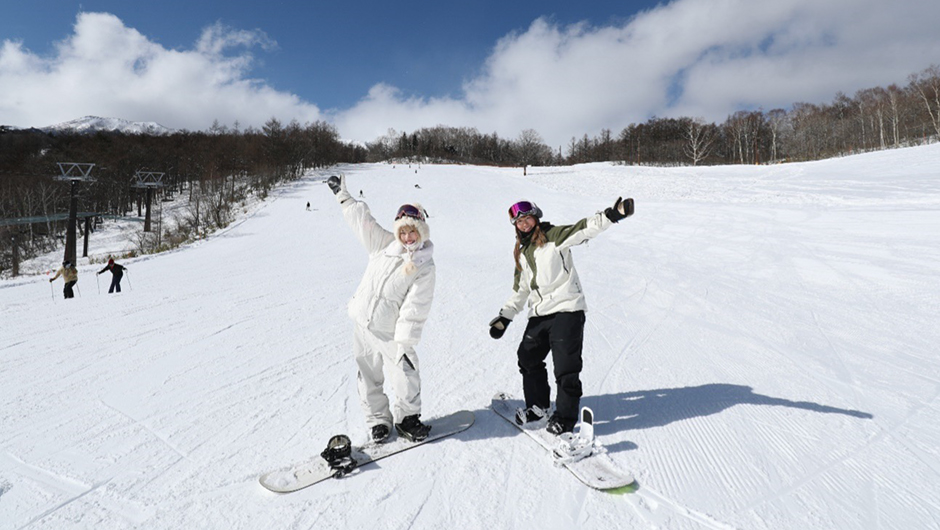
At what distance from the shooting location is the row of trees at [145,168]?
134 feet

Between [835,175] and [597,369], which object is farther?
[835,175]

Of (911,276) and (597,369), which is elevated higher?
(911,276)

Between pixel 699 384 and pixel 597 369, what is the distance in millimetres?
945

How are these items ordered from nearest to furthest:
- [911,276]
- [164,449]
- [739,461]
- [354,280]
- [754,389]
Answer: [739,461]
[164,449]
[754,389]
[911,276]
[354,280]

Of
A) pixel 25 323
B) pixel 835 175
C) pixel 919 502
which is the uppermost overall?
pixel 835 175

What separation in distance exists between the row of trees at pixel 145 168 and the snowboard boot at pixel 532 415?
31266 millimetres

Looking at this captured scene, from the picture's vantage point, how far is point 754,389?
375 centimetres

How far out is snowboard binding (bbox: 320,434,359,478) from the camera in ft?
8.09

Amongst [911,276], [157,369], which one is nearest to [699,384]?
[157,369]

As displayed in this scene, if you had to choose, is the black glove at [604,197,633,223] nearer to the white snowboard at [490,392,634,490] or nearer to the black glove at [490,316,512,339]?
the black glove at [490,316,512,339]

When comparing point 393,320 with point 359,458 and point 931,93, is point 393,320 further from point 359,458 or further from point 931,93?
point 931,93

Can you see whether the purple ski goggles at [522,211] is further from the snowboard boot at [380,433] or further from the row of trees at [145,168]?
A: the row of trees at [145,168]

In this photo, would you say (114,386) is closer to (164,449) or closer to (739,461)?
(164,449)


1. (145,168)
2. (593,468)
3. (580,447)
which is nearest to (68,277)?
(580,447)
